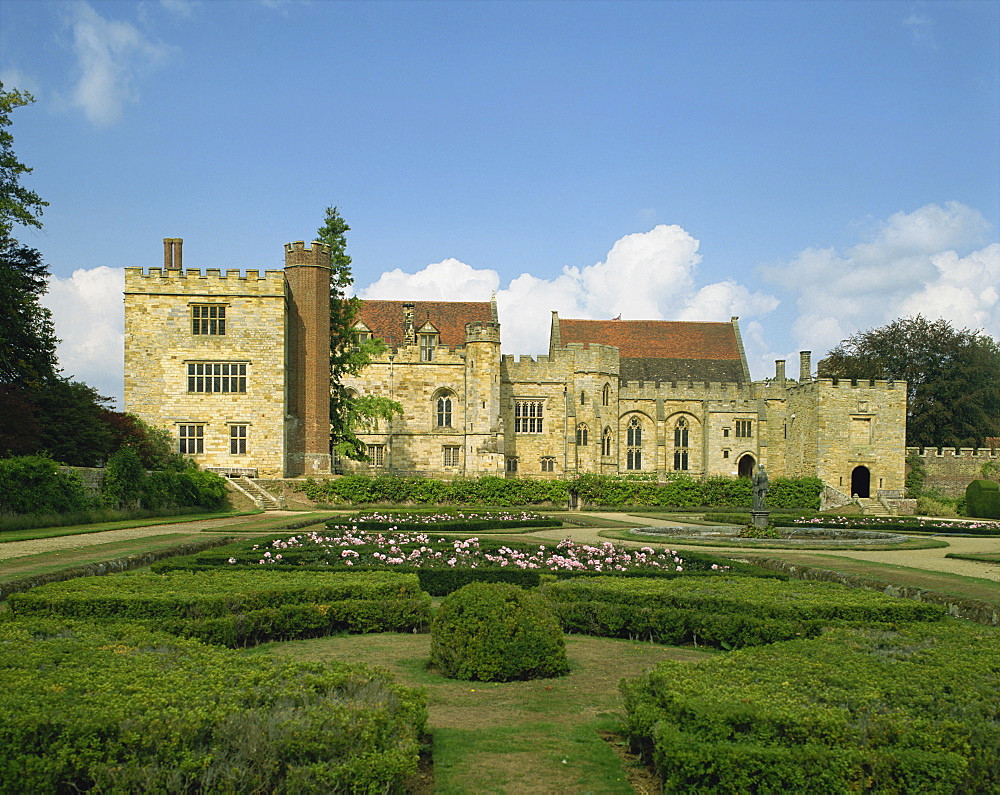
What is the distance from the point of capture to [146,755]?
5.01 meters

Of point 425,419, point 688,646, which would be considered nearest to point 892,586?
point 688,646

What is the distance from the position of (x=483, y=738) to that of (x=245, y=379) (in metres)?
35.0

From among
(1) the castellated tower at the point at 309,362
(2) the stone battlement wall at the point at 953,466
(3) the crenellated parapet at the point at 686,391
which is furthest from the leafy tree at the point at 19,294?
(2) the stone battlement wall at the point at 953,466

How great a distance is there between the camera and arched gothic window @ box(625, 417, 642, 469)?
53.0 metres

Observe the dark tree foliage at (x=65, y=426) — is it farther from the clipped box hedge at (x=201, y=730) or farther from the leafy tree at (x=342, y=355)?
the clipped box hedge at (x=201, y=730)

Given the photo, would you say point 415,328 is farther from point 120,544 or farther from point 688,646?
point 688,646

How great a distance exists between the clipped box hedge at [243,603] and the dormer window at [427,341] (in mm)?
35996

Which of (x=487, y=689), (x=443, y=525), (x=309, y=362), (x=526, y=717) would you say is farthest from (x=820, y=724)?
(x=309, y=362)

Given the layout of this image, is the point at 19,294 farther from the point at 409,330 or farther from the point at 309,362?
the point at 409,330

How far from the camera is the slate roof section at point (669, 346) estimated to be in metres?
55.9

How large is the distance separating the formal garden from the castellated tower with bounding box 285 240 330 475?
2873cm

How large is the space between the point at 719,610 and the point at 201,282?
3440 cm

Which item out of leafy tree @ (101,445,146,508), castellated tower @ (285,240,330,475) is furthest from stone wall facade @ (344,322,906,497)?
leafy tree @ (101,445,146,508)

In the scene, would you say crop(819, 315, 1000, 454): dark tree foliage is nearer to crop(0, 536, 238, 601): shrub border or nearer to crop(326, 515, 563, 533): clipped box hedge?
crop(326, 515, 563, 533): clipped box hedge
